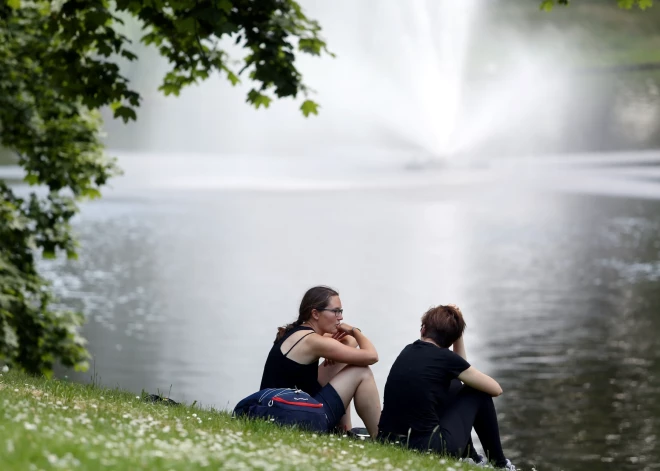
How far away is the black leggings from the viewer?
682cm

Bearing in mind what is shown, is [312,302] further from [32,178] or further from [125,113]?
[32,178]

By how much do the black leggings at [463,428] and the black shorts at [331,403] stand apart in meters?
0.57

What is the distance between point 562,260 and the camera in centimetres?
3253

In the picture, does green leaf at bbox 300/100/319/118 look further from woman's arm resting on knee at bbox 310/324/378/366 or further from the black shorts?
the black shorts

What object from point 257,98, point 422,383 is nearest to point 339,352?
point 422,383

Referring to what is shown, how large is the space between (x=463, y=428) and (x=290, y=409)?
113 centimetres

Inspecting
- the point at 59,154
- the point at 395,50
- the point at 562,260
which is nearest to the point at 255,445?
the point at 59,154

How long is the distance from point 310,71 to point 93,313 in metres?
44.0

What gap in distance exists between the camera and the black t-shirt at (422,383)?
22.2 ft

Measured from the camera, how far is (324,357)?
23.0ft

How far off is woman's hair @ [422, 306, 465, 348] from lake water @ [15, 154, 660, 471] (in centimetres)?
884

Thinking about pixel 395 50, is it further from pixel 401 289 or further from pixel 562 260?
pixel 401 289

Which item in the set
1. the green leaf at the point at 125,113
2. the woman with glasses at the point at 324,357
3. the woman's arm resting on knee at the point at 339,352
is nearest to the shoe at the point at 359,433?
the woman with glasses at the point at 324,357

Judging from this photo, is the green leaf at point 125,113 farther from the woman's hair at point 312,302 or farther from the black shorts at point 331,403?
the black shorts at point 331,403
